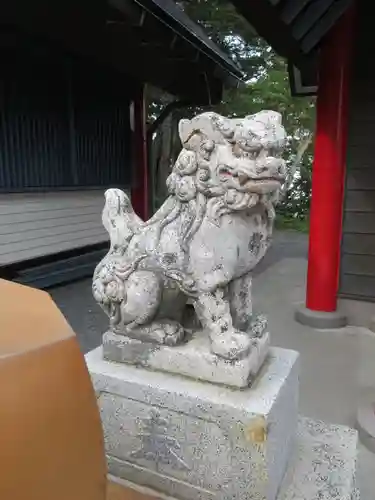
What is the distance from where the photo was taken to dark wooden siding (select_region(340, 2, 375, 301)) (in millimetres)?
3791

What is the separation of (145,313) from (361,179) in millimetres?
3173

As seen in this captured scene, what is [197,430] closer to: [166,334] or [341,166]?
[166,334]

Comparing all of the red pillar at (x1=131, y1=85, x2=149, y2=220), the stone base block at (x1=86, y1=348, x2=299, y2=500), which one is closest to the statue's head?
the stone base block at (x1=86, y1=348, x2=299, y2=500)

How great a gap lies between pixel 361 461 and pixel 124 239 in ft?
5.10

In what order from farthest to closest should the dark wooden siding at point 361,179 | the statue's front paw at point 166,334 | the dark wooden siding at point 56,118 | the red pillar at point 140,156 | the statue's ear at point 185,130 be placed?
1. the red pillar at point 140,156
2. the dark wooden siding at point 56,118
3. the dark wooden siding at point 361,179
4. the statue's front paw at point 166,334
5. the statue's ear at point 185,130

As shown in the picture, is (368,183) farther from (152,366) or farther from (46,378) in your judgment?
(46,378)

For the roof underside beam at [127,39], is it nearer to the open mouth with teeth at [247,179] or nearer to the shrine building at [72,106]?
the shrine building at [72,106]

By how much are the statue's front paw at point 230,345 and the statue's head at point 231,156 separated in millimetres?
405

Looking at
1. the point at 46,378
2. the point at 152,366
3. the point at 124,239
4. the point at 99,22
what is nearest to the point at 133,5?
the point at 99,22

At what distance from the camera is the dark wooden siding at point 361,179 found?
379 cm

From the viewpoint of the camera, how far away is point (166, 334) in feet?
4.65

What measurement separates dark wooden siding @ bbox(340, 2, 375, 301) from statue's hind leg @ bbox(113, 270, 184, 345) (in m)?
3.05

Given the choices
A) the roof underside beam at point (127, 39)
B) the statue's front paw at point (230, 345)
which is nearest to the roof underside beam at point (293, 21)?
the roof underside beam at point (127, 39)

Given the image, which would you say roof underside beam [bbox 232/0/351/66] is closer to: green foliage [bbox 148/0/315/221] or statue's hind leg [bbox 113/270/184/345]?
statue's hind leg [bbox 113/270/184/345]
